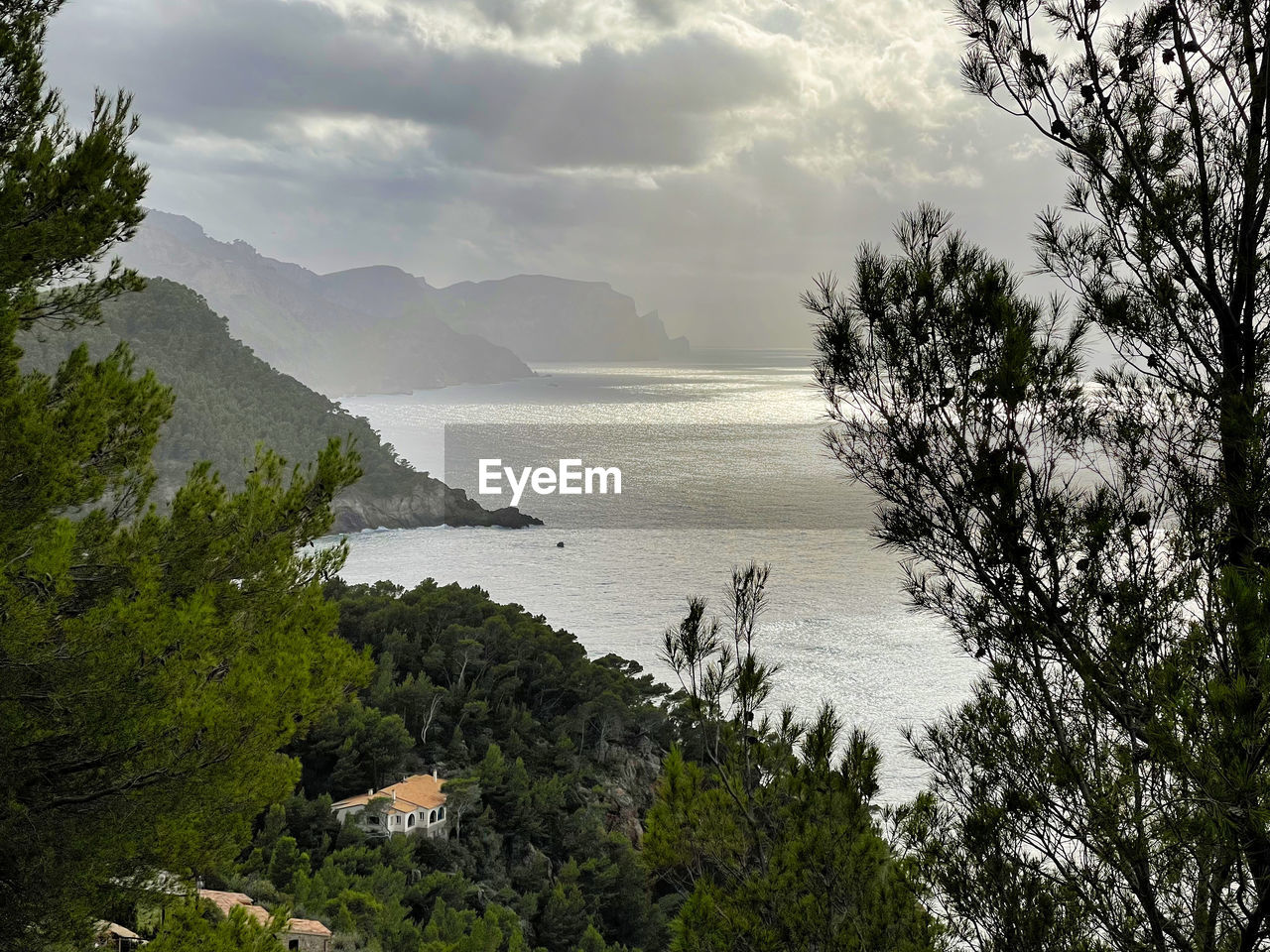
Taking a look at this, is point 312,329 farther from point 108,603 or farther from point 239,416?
point 108,603

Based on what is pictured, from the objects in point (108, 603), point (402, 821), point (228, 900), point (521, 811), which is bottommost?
point (521, 811)

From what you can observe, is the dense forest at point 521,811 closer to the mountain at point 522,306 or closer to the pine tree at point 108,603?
the pine tree at point 108,603

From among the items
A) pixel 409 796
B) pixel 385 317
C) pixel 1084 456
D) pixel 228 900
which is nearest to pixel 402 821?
pixel 409 796

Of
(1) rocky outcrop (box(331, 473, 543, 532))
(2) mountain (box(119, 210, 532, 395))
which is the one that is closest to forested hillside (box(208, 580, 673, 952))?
(1) rocky outcrop (box(331, 473, 543, 532))

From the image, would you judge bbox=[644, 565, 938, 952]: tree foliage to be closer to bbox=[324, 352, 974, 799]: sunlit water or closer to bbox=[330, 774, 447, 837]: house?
bbox=[324, 352, 974, 799]: sunlit water

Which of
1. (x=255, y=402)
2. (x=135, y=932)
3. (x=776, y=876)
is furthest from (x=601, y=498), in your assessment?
(x=776, y=876)
